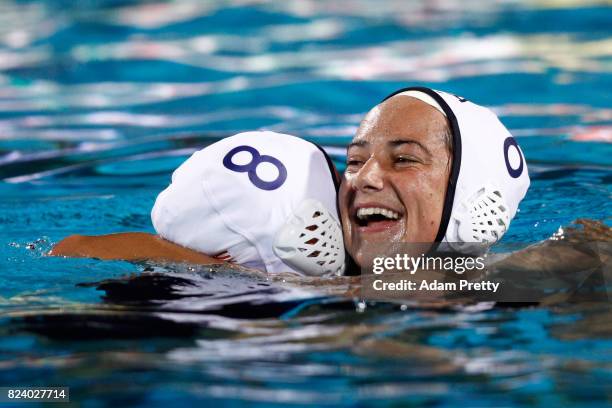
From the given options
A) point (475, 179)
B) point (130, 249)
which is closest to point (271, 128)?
point (130, 249)

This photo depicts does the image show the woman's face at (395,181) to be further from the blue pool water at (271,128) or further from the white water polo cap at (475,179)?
the blue pool water at (271,128)

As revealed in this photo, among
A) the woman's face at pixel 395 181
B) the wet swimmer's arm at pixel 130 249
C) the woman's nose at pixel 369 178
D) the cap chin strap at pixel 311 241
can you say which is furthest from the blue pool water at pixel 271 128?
the woman's nose at pixel 369 178

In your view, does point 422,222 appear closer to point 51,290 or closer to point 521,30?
point 51,290

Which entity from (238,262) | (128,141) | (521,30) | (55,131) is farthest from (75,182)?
(521,30)

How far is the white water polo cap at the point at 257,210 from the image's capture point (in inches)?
169

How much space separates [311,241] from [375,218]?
274 mm

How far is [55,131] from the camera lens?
8.78 m

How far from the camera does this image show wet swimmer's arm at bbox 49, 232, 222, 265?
436cm

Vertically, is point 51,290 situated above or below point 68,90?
below

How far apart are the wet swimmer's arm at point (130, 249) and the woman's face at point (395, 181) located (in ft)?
2.00

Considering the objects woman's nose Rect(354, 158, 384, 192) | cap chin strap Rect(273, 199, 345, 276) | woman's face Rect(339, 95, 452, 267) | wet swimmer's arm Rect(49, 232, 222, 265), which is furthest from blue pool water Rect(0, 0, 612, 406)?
woman's nose Rect(354, 158, 384, 192)

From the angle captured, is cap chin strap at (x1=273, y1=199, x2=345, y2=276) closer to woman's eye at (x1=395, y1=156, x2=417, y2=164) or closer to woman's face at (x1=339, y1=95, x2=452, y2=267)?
woman's face at (x1=339, y1=95, x2=452, y2=267)

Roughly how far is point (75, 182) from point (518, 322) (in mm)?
4102

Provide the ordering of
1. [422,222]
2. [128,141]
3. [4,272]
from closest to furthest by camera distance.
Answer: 1. [422,222]
2. [4,272]
3. [128,141]
